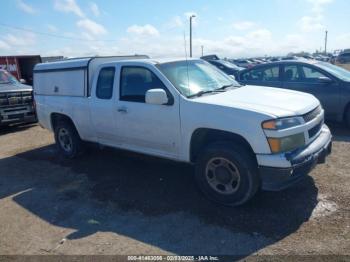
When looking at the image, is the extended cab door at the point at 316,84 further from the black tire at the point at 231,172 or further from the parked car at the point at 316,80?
the black tire at the point at 231,172

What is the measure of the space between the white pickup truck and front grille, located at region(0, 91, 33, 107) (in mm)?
4761

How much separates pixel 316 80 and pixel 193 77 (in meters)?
4.04

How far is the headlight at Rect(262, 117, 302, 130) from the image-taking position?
3.82 meters

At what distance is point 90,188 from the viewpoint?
209 inches

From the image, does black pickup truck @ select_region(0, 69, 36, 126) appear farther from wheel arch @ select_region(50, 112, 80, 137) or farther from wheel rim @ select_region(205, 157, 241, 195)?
wheel rim @ select_region(205, 157, 241, 195)

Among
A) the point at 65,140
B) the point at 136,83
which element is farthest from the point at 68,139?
the point at 136,83

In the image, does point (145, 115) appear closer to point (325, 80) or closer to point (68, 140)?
point (68, 140)

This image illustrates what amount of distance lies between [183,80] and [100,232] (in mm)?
2304

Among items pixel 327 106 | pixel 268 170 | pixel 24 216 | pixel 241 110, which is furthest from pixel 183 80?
pixel 327 106

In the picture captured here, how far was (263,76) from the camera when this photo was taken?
866 cm

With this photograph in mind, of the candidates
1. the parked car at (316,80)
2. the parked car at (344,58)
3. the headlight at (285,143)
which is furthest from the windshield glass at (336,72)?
the parked car at (344,58)

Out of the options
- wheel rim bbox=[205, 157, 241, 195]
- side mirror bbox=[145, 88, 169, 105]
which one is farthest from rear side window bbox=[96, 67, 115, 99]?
wheel rim bbox=[205, 157, 241, 195]

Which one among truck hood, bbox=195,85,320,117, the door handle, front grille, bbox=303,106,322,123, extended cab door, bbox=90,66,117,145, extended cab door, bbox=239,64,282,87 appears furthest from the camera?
extended cab door, bbox=239,64,282,87

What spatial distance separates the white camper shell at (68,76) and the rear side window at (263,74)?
3.27 m
